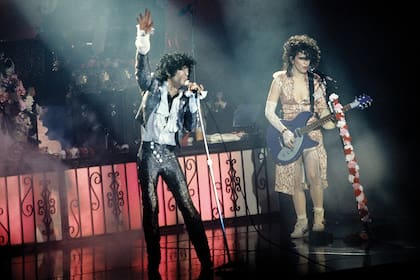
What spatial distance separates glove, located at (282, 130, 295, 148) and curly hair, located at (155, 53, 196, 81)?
1646mm

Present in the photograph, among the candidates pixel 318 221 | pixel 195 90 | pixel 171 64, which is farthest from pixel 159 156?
pixel 318 221

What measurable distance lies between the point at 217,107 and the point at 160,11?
6.03ft

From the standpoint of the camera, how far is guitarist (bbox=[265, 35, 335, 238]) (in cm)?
745

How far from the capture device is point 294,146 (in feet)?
24.5

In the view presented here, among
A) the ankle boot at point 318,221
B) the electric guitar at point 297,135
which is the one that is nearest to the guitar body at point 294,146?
the electric guitar at point 297,135

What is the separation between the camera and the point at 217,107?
33.4 ft

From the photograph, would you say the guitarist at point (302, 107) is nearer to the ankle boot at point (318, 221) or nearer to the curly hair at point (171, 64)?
the ankle boot at point (318, 221)

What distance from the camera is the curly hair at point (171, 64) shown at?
618cm

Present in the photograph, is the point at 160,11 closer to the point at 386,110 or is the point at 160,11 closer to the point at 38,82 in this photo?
the point at 38,82

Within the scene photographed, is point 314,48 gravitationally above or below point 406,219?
above

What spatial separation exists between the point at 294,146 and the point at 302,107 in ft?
1.49

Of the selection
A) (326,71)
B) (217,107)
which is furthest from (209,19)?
(326,71)

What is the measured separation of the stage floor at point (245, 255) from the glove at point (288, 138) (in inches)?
43.0

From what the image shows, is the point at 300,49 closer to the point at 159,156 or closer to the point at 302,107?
the point at 302,107
